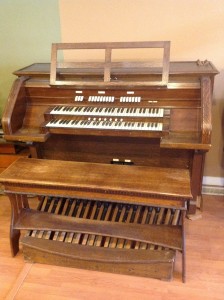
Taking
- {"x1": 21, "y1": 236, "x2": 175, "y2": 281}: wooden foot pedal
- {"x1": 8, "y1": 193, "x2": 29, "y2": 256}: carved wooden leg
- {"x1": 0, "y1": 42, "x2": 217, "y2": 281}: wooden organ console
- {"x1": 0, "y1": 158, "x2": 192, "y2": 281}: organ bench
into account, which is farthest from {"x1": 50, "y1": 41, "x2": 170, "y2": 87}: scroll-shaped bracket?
{"x1": 21, "y1": 236, "x2": 175, "y2": 281}: wooden foot pedal

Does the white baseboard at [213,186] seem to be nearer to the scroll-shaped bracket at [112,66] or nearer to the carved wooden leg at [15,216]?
the scroll-shaped bracket at [112,66]

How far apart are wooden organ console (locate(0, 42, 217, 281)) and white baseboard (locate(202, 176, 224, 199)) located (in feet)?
1.26

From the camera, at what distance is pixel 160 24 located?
7.45ft

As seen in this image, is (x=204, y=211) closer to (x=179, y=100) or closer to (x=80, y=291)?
(x=179, y=100)

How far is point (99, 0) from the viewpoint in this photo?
7.45 ft

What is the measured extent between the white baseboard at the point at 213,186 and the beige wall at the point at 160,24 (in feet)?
1.89

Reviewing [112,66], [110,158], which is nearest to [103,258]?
[110,158]

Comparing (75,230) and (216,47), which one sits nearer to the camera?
(75,230)

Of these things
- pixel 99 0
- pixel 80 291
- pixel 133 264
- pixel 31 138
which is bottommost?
pixel 80 291

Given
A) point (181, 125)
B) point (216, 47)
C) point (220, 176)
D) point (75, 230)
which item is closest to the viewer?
point (75, 230)

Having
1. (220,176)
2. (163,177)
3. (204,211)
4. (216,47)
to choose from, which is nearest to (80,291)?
(163,177)

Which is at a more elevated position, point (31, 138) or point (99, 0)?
point (99, 0)

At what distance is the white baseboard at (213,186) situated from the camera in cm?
263

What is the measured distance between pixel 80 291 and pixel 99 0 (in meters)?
2.15
